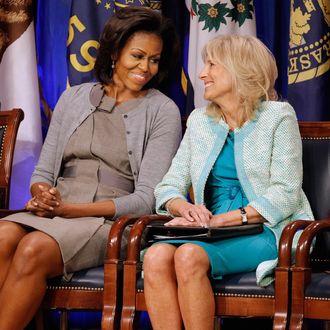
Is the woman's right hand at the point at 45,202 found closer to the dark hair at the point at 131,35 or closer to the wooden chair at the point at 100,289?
the wooden chair at the point at 100,289

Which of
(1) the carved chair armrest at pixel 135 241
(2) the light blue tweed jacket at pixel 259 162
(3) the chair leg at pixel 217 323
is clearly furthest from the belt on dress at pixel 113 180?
(3) the chair leg at pixel 217 323

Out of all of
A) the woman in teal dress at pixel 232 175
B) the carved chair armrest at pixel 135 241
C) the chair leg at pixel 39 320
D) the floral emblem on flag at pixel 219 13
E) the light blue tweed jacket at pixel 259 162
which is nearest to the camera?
the woman in teal dress at pixel 232 175

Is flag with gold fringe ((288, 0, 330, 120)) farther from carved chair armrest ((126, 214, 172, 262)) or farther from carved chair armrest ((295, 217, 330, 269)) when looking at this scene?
carved chair armrest ((126, 214, 172, 262))

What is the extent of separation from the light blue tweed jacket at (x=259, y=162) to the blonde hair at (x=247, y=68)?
52 mm

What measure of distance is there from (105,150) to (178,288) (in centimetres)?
97

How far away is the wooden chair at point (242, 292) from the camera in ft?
10.1

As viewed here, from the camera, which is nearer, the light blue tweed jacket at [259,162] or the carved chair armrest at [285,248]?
the carved chair armrest at [285,248]

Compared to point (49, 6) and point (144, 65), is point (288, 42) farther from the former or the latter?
point (49, 6)

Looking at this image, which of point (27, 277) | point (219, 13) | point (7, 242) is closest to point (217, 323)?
point (27, 277)

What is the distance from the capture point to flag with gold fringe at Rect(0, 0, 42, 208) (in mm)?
4445

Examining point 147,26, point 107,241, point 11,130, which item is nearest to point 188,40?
point 147,26

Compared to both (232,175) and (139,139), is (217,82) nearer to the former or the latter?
(232,175)

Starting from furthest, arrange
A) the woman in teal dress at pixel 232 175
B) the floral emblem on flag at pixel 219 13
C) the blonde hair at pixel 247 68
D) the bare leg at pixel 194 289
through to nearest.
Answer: the floral emblem on flag at pixel 219 13, the blonde hair at pixel 247 68, the woman in teal dress at pixel 232 175, the bare leg at pixel 194 289

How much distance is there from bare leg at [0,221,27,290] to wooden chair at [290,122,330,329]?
1121 millimetres
